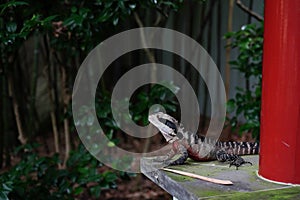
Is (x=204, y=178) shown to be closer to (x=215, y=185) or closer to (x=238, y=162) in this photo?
(x=215, y=185)

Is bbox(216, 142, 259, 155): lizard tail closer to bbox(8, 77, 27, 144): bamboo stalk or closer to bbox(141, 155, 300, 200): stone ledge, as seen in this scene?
bbox(141, 155, 300, 200): stone ledge

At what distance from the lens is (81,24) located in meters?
2.43

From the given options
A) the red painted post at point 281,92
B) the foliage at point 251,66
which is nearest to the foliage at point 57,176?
the foliage at point 251,66

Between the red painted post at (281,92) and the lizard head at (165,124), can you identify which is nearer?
the red painted post at (281,92)

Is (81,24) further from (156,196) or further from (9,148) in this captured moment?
(9,148)

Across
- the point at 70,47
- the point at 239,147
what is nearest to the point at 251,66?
the point at 70,47

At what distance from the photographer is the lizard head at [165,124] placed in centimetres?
152

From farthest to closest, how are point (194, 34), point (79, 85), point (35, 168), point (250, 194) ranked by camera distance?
point (194, 34), point (79, 85), point (35, 168), point (250, 194)

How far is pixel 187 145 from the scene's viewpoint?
156 cm

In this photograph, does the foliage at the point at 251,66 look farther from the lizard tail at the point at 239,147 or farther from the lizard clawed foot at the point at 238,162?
the lizard clawed foot at the point at 238,162

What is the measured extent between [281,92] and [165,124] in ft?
1.18

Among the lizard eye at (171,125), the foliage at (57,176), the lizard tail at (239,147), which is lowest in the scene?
the foliage at (57,176)

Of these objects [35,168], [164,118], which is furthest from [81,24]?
[164,118]

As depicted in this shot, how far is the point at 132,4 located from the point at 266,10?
1069mm
